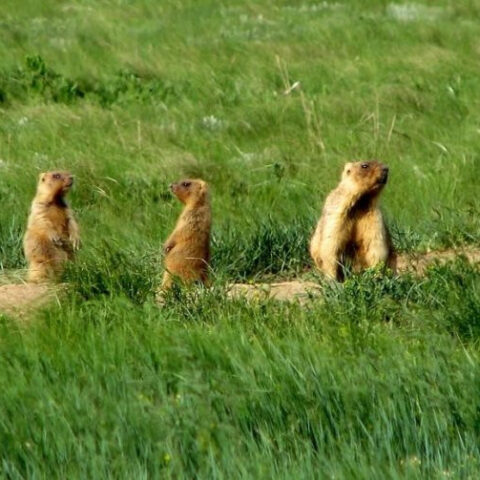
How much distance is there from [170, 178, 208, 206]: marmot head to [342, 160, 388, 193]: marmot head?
0.90 meters

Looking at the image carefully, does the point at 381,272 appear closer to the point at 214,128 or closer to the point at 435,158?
the point at 435,158

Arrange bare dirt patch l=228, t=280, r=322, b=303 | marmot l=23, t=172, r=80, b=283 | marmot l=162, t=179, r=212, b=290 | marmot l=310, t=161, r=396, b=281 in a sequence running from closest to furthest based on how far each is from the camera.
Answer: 1. bare dirt patch l=228, t=280, r=322, b=303
2. marmot l=310, t=161, r=396, b=281
3. marmot l=162, t=179, r=212, b=290
4. marmot l=23, t=172, r=80, b=283

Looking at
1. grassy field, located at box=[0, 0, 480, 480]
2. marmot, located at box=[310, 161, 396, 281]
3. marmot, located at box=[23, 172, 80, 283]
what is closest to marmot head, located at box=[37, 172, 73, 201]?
marmot, located at box=[23, 172, 80, 283]

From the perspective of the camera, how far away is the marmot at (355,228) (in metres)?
6.29

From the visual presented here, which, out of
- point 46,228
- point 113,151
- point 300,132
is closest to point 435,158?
point 300,132

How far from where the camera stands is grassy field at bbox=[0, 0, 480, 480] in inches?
160

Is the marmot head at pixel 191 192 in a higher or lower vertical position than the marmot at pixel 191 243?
higher

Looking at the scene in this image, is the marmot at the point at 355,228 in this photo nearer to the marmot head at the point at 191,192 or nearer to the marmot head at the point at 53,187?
the marmot head at the point at 191,192

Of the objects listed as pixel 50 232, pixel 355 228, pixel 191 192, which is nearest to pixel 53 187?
pixel 50 232

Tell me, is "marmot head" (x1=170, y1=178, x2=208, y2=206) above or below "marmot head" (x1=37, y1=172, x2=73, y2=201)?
above

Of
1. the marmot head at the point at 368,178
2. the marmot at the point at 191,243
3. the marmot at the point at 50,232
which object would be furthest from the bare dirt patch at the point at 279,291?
the marmot at the point at 50,232

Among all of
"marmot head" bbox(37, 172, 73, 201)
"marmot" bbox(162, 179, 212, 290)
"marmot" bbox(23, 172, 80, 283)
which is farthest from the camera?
"marmot head" bbox(37, 172, 73, 201)

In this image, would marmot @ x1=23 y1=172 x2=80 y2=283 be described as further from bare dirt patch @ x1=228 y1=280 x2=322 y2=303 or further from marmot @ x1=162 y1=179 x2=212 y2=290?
bare dirt patch @ x1=228 y1=280 x2=322 y2=303

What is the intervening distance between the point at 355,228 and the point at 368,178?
24 cm
